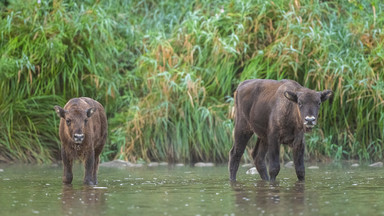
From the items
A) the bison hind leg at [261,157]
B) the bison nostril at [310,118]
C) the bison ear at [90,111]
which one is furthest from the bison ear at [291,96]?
the bison ear at [90,111]

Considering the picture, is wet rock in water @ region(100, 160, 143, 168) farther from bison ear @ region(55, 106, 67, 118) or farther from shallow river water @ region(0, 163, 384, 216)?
bison ear @ region(55, 106, 67, 118)

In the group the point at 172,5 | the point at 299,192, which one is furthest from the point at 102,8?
the point at 299,192

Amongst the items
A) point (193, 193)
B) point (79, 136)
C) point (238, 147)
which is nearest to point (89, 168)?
point (79, 136)

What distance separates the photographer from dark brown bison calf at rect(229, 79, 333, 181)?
34.9 feet

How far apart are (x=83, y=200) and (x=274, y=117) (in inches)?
137

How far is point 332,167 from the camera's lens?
13938 mm

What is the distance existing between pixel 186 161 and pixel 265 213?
8201 millimetres

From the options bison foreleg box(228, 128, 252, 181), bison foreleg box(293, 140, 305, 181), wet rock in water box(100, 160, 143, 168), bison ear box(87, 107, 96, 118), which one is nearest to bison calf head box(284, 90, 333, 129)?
bison foreleg box(293, 140, 305, 181)

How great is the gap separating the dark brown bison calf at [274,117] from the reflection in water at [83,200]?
254 cm

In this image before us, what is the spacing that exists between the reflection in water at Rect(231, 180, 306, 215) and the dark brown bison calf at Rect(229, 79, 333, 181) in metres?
0.56

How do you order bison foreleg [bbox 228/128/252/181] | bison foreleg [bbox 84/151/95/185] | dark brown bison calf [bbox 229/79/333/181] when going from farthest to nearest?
bison foreleg [bbox 228/128/252/181] → bison foreleg [bbox 84/151/95/185] → dark brown bison calf [bbox 229/79/333/181]

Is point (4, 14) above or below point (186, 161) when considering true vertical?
above

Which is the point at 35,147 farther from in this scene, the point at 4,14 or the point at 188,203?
the point at 188,203

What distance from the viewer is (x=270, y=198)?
874 cm
